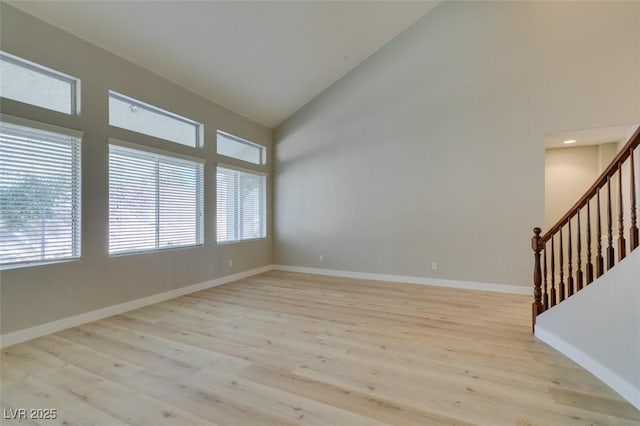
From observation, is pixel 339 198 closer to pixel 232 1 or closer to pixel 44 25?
pixel 232 1

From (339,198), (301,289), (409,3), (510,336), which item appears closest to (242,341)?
(301,289)

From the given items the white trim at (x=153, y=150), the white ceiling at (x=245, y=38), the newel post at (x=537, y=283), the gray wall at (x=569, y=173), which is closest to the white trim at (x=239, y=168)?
the white trim at (x=153, y=150)

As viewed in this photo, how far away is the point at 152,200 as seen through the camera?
13.1ft

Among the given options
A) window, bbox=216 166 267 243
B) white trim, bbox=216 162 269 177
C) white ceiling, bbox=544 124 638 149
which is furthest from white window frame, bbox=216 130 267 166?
white ceiling, bbox=544 124 638 149

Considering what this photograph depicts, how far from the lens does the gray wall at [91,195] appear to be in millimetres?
2764

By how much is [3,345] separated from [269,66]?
456 centimetres

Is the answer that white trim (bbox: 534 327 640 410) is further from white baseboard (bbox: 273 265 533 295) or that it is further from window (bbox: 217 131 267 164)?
window (bbox: 217 131 267 164)

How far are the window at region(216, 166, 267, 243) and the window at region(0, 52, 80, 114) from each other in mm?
2180

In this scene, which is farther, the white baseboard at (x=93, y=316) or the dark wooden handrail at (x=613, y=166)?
the white baseboard at (x=93, y=316)

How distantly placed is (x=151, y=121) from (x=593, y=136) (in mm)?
6498

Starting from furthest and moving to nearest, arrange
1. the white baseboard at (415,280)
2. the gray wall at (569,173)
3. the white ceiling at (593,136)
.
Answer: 1. the gray wall at (569,173)
2. the white baseboard at (415,280)
3. the white ceiling at (593,136)

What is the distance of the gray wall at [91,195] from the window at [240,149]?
54 cm

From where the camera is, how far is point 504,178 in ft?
14.7

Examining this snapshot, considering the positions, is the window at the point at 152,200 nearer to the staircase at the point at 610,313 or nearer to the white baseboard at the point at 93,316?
the white baseboard at the point at 93,316
